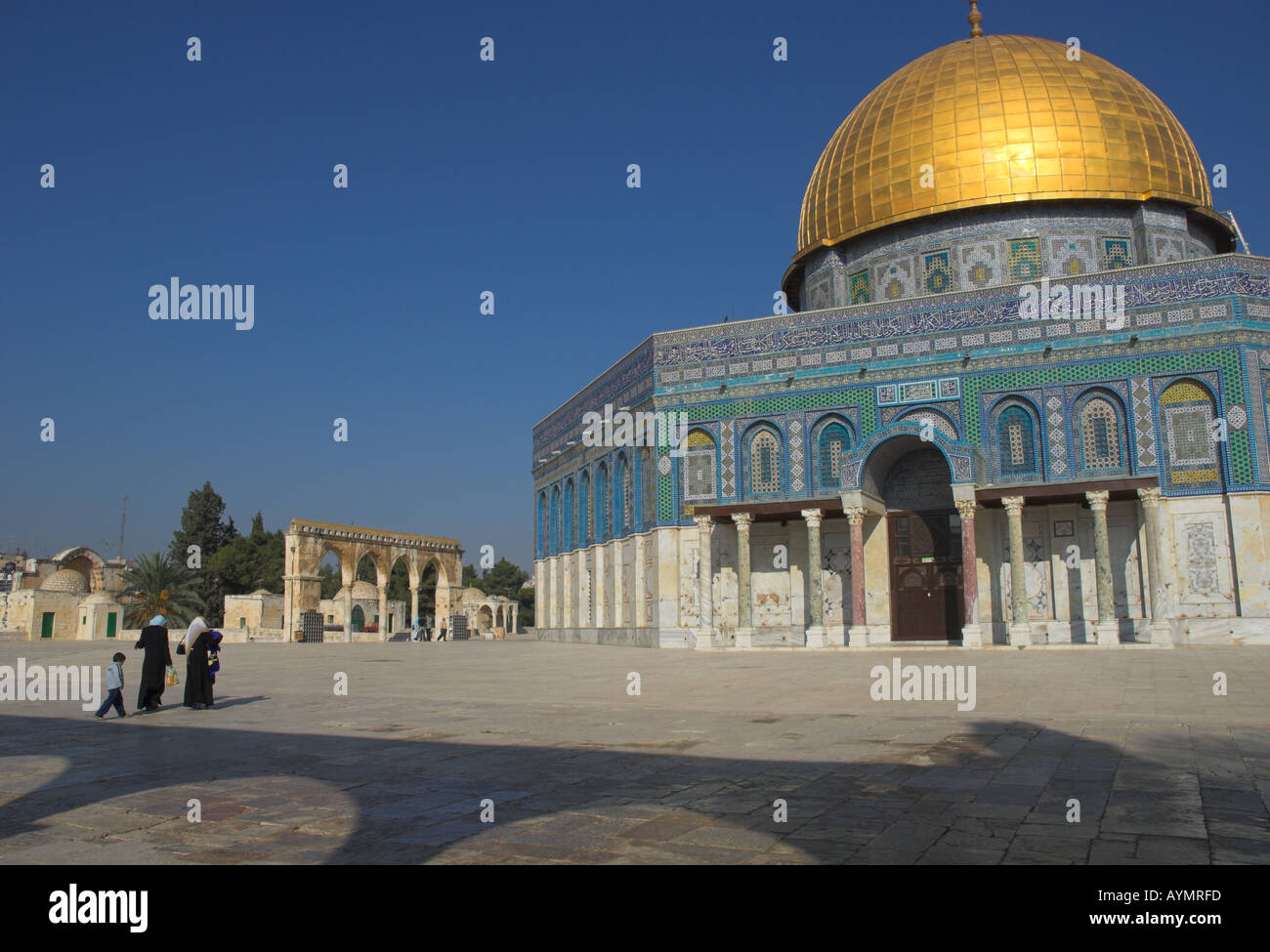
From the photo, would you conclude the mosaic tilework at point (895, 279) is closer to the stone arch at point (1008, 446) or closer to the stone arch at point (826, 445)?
the stone arch at point (826, 445)

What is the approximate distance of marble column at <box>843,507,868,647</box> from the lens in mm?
23391

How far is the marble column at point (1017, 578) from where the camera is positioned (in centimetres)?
2158

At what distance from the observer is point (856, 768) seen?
20.0 feet

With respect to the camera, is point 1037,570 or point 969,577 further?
point 1037,570

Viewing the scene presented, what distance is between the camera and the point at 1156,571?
21.1 m

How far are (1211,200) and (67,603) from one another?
4349cm

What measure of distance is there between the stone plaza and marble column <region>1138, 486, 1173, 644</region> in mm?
9074

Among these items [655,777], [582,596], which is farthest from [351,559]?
[655,777]

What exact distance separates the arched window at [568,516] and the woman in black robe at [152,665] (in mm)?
24791

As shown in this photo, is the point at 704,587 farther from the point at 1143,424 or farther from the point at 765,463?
the point at 1143,424

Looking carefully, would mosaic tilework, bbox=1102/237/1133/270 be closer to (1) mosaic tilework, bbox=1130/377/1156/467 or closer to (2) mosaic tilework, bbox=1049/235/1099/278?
(2) mosaic tilework, bbox=1049/235/1099/278

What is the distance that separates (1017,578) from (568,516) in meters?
17.9

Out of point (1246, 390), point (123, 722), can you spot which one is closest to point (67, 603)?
point (123, 722)
